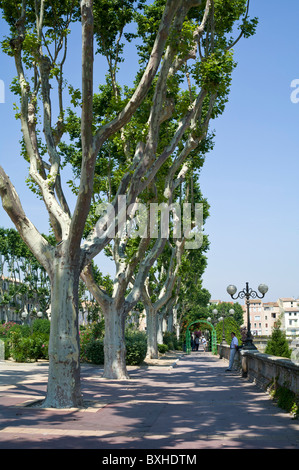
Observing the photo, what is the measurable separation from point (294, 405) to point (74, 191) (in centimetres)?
972

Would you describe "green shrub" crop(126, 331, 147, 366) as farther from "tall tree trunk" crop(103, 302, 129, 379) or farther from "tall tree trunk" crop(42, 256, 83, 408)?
"tall tree trunk" crop(42, 256, 83, 408)

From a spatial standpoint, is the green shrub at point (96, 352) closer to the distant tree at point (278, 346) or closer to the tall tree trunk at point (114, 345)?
the tall tree trunk at point (114, 345)

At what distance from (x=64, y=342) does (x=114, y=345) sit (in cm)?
724

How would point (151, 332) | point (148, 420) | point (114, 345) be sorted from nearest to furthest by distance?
point (148, 420) → point (114, 345) → point (151, 332)

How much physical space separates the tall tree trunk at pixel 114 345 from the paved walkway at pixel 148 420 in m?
2.31

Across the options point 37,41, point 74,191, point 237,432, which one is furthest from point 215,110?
point 237,432

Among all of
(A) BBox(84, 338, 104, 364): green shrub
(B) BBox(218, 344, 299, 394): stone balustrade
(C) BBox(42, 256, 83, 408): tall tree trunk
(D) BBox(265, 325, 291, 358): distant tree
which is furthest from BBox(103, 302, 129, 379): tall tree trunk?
(C) BBox(42, 256, 83, 408): tall tree trunk

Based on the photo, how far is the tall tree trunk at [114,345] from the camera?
17.0m

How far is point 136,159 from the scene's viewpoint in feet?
43.7

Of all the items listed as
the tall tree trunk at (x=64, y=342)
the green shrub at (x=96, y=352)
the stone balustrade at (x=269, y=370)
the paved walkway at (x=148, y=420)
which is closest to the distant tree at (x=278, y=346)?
the stone balustrade at (x=269, y=370)

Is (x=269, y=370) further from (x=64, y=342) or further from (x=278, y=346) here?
(x=64, y=342)

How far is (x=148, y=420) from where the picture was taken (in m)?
8.77

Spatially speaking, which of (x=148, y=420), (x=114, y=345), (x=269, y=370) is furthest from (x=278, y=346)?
(x=148, y=420)

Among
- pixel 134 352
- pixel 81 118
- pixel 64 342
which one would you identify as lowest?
pixel 134 352
